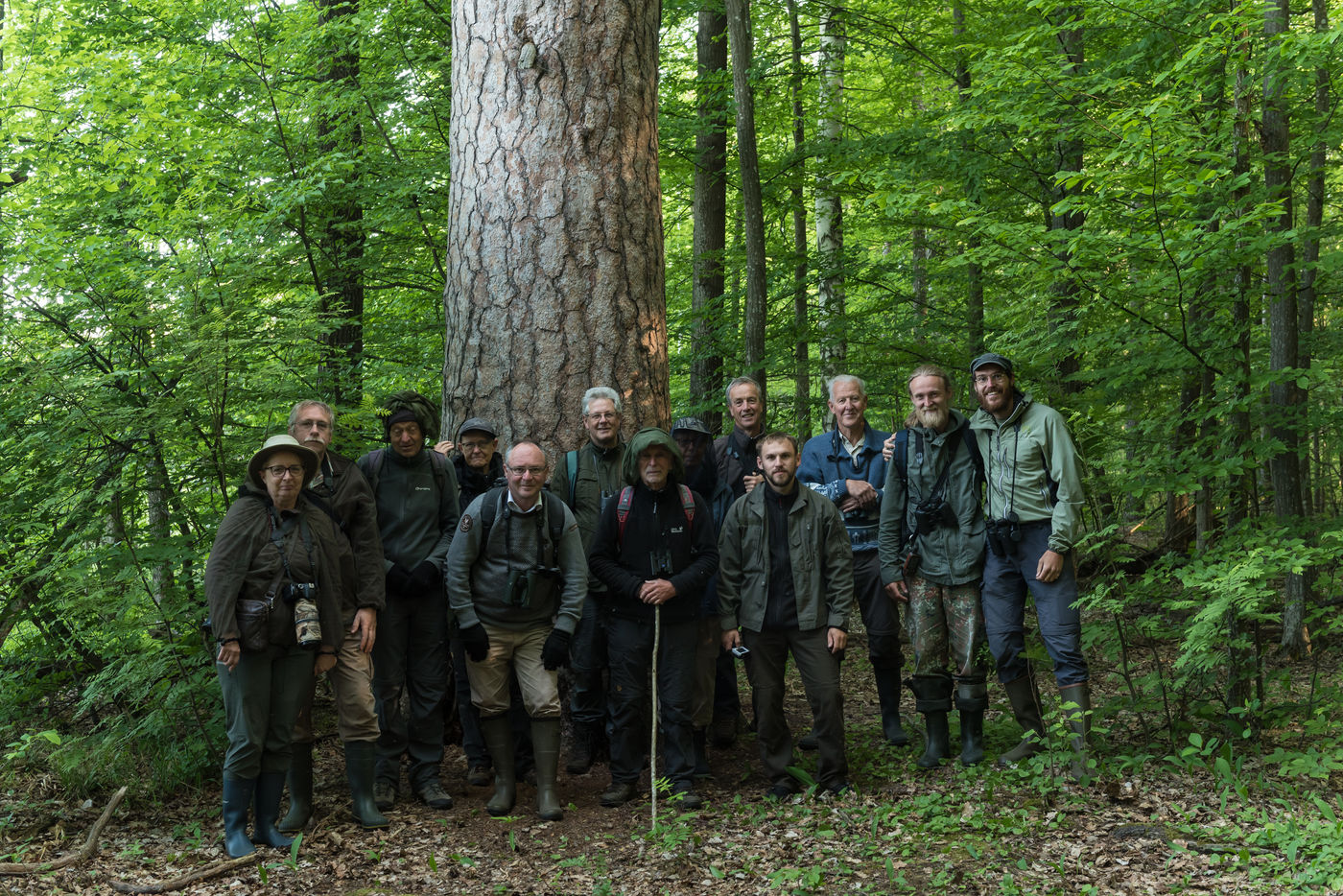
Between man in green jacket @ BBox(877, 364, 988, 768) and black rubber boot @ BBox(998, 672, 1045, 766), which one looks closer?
black rubber boot @ BBox(998, 672, 1045, 766)

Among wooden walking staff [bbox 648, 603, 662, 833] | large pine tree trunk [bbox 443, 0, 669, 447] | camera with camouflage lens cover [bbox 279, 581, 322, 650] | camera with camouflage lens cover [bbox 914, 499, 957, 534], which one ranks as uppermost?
large pine tree trunk [bbox 443, 0, 669, 447]

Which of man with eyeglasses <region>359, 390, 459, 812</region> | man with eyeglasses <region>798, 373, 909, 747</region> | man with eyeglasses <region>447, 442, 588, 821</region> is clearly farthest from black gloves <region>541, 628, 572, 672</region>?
man with eyeglasses <region>798, 373, 909, 747</region>

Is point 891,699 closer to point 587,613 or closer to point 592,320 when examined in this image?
point 587,613

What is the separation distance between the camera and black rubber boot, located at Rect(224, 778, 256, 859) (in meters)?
4.11

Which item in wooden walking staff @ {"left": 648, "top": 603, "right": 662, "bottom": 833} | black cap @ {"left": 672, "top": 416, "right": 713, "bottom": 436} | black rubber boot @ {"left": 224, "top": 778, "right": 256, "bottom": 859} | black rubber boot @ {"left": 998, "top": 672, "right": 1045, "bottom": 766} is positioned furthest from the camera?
black cap @ {"left": 672, "top": 416, "right": 713, "bottom": 436}

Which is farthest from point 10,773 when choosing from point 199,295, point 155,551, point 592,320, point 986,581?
point 986,581

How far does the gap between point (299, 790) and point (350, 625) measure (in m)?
0.82

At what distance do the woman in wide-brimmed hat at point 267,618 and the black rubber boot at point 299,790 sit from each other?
0.46ft

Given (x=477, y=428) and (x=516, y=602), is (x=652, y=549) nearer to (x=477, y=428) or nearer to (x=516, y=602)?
(x=516, y=602)

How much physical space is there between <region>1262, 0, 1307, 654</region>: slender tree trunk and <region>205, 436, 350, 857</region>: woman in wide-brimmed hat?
4827 mm

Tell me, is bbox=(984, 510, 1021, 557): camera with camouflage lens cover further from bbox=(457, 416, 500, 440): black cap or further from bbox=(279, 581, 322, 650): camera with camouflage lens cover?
bbox=(279, 581, 322, 650): camera with camouflage lens cover

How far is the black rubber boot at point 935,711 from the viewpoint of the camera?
16.9ft

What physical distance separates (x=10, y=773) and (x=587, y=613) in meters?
3.32

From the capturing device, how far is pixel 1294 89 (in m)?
5.95
